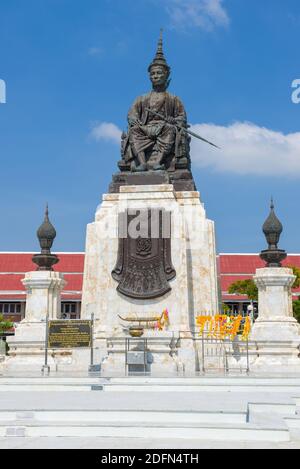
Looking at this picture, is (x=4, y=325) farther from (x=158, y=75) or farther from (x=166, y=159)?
(x=158, y=75)

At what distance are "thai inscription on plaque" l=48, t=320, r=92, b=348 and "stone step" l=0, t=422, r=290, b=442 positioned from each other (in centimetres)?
1110

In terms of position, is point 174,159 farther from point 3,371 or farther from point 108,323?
point 3,371

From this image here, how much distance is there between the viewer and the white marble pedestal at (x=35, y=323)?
938 inches

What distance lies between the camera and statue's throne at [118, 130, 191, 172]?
2477 centimetres

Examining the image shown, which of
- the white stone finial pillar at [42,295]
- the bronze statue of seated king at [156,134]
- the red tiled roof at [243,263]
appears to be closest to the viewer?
the bronze statue of seated king at [156,134]

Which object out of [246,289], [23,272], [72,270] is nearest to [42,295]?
[246,289]

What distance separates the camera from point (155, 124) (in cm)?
2494

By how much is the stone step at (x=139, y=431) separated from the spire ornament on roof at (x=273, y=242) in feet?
51.7

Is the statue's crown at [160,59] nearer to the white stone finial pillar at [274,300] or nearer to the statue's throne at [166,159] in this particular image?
the statue's throne at [166,159]

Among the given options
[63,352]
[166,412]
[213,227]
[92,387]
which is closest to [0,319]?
[63,352]

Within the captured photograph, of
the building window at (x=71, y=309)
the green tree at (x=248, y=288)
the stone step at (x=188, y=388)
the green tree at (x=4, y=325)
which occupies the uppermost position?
the green tree at (x=248, y=288)

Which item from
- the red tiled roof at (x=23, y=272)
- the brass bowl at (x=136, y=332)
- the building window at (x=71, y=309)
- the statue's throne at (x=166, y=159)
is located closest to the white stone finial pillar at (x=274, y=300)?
the statue's throne at (x=166, y=159)
